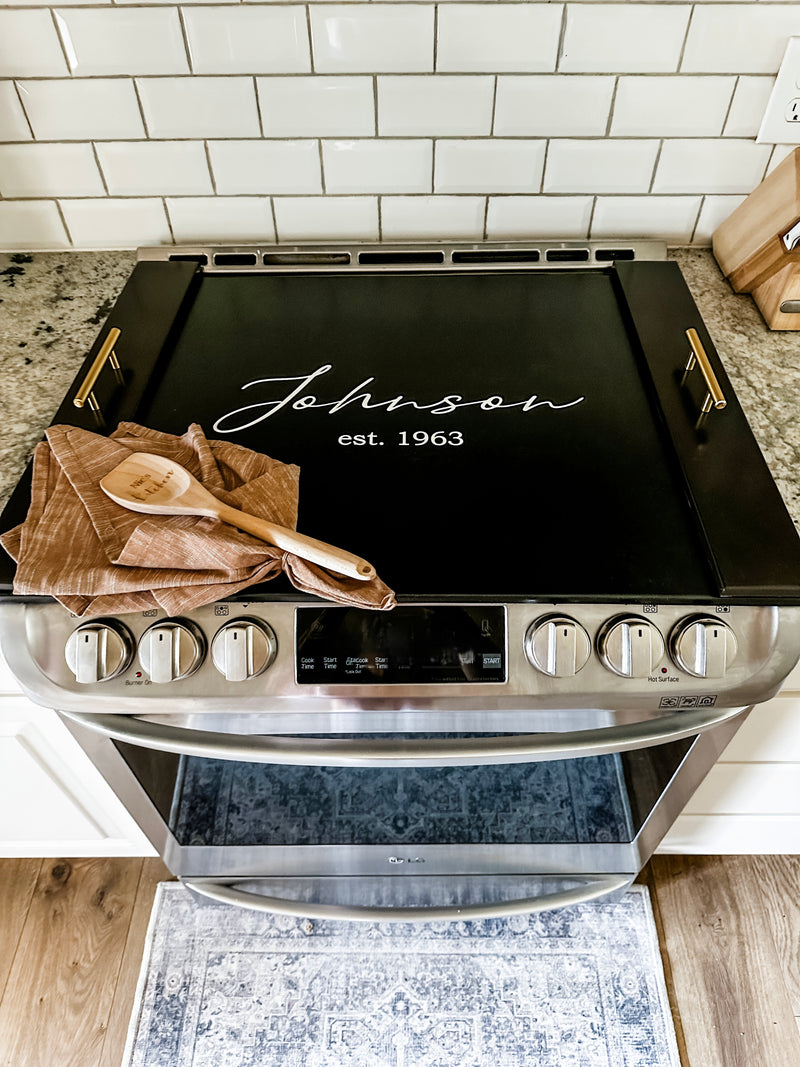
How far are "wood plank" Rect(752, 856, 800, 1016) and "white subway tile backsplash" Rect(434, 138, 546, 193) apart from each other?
4.07 feet

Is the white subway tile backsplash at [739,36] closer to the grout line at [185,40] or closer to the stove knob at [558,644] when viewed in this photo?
the grout line at [185,40]

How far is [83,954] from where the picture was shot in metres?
1.28

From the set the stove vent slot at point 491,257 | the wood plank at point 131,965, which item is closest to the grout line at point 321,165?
the stove vent slot at point 491,257

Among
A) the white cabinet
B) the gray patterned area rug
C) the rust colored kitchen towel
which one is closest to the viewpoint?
the rust colored kitchen towel

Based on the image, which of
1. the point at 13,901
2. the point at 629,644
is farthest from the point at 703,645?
the point at 13,901

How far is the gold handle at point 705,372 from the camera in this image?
814 mm

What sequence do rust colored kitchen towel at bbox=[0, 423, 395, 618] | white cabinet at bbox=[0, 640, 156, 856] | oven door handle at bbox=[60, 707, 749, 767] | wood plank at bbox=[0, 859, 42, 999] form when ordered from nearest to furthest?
rust colored kitchen towel at bbox=[0, 423, 395, 618]
oven door handle at bbox=[60, 707, 749, 767]
white cabinet at bbox=[0, 640, 156, 856]
wood plank at bbox=[0, 859, 42, 999]

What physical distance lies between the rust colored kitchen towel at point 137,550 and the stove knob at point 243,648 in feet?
0.13

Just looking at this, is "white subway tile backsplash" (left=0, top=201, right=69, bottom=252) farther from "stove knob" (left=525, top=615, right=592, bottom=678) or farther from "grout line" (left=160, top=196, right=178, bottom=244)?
"stove knob" (left=525, top=615, right=592, bottom=678)

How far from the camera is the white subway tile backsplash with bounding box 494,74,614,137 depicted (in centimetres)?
100

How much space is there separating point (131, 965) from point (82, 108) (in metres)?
1.33

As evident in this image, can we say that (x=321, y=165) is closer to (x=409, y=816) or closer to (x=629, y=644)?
(x=629, y=644)

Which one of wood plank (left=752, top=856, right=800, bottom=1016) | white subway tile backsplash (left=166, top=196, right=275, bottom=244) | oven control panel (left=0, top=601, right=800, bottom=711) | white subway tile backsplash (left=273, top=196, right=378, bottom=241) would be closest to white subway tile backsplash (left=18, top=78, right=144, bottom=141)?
white subway tile backsplash (left=166, top=196, right=275, bottom=244)

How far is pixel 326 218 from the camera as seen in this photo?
3.69 ft
